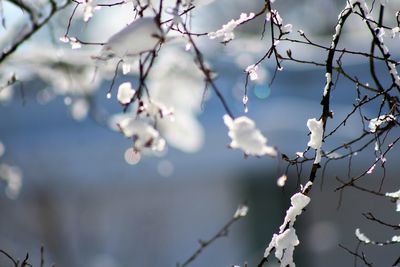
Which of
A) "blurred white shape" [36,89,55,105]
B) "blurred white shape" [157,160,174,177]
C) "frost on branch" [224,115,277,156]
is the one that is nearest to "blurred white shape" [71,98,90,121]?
"blurred white shape" [36,89,55,105]

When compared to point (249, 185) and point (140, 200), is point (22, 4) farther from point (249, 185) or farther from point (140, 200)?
point (140, 200)

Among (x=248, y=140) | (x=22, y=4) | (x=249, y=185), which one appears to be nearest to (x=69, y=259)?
(x=249, y=185)

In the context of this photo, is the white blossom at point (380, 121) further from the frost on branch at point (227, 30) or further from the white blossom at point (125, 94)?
the white blossom at point (125, 94)

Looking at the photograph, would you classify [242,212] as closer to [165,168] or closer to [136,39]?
[136,39]

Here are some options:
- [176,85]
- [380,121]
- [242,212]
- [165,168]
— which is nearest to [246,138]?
[380,121]

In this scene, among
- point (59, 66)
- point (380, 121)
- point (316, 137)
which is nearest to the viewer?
point (316, 137)

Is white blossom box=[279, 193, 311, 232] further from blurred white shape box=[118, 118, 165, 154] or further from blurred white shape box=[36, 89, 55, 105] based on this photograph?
blurred white shape box=[36, 89, 55, 105]
